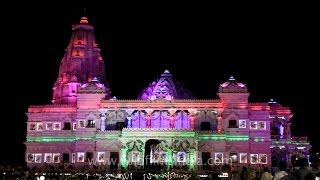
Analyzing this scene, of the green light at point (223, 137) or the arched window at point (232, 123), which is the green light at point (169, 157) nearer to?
the green light at point (223, 137)

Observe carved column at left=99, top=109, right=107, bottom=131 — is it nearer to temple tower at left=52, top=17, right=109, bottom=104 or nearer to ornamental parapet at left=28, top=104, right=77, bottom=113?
ornamental parapet at left=28, top=104, right=77, bottom=113

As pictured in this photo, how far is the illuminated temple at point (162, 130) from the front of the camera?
6181 centimetres

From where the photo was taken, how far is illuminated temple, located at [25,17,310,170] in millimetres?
61812

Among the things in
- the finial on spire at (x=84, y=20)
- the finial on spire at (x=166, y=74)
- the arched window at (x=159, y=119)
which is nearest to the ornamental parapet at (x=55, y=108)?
the arched window at (x=159, y=119)

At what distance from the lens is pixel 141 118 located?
216 ft

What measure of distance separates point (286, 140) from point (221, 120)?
9.01 m

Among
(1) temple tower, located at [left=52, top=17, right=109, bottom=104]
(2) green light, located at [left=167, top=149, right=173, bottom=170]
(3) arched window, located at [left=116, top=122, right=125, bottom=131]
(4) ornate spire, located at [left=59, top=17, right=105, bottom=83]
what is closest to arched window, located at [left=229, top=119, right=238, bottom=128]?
(2) green light, located at [left=167, top=149, right=173, bottom=170]

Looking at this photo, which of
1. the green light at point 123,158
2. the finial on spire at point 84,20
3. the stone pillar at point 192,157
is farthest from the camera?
the finial on spire at point 84,20

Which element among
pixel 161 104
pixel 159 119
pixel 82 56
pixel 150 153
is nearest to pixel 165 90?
pixel 161 104

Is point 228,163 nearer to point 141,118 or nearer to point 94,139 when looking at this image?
point 141,118

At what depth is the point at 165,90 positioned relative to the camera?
219 feet

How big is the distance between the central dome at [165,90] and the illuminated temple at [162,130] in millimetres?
134

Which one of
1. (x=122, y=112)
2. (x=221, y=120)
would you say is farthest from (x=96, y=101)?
(x=221, y=120)

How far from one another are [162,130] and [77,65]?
1724 cm
